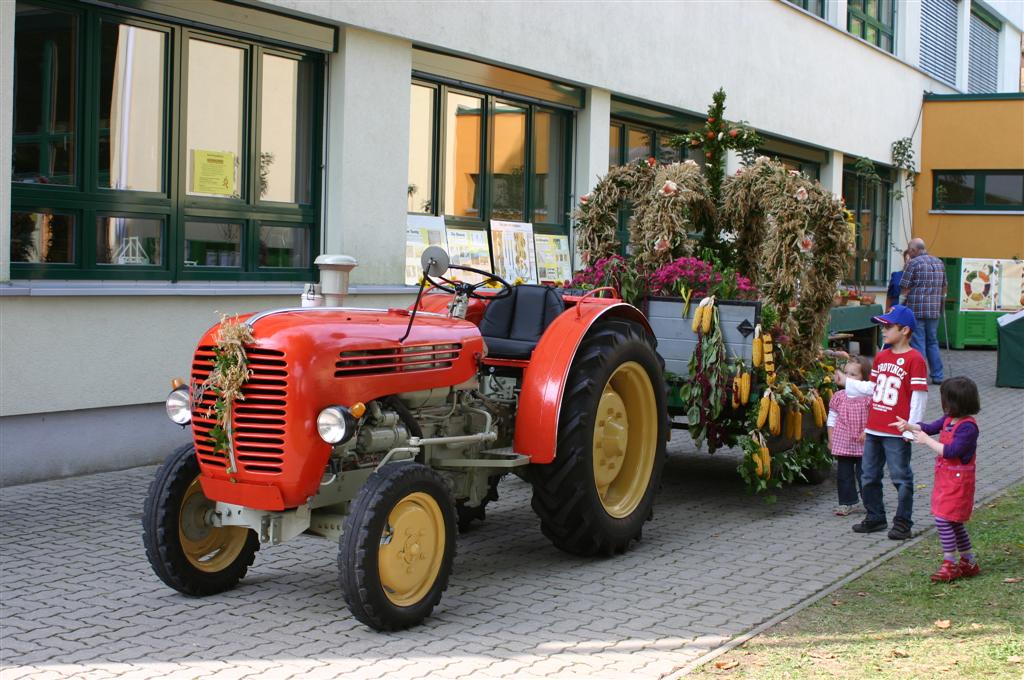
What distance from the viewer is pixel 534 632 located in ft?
17.0

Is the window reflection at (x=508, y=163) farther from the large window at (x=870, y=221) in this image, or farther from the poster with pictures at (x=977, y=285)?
the poster with pictures at (x=977, y=285)

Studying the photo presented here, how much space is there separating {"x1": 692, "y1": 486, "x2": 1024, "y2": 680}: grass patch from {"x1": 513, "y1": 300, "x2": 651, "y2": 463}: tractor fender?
1.49m

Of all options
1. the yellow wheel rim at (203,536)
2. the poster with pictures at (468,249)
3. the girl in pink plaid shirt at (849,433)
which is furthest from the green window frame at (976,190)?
the yellow wheel rim at (203,536)

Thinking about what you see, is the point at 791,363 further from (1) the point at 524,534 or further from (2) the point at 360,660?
(2) the point at 360,660

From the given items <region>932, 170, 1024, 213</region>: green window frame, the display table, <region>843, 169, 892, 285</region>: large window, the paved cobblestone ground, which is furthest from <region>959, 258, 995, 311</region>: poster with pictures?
the paved cobblestone ground

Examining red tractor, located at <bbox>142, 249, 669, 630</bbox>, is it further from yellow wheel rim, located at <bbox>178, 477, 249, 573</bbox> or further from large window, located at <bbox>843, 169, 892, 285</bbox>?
large window, located at <bbox>843, 169, 892, 285</bbox>

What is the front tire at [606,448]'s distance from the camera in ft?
20.3

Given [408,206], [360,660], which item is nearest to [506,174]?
[408,206]

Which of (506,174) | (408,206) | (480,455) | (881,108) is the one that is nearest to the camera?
(480,455)

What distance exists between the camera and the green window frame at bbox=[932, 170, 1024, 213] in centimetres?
2503

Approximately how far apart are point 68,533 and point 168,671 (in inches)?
102

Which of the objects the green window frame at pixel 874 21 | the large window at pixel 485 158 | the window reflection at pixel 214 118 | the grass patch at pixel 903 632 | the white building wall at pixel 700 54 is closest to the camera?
the grass patch at pixel 903 632

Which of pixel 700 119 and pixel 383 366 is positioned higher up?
Answer: pixel 700 119

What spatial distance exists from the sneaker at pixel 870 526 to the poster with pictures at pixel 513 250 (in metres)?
6.21
